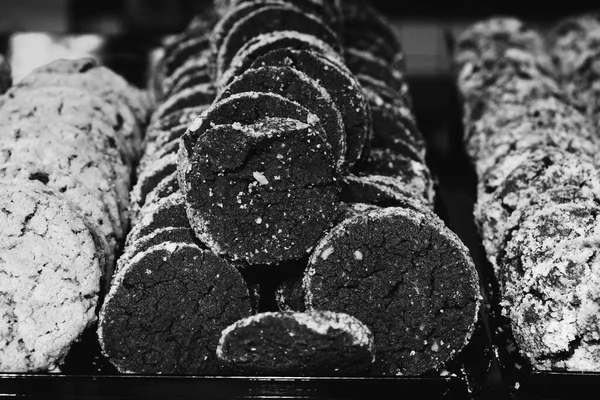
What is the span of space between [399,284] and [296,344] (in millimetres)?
391

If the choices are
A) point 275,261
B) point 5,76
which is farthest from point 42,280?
point 5,76

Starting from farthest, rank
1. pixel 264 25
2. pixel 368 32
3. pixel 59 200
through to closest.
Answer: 1. pixel 368 32
2. pixel 264 25
3. pixel 59 200

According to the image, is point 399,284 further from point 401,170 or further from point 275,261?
point 401,170

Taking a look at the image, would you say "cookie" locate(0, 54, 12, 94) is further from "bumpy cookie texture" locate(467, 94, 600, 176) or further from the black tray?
"bumpy cookie texture" locate(467, 94, 600, 176)

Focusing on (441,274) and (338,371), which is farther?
(441,274)

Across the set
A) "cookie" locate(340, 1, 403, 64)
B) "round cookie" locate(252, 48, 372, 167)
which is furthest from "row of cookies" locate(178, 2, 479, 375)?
"cookie" locate(340, 1, 403, 64)

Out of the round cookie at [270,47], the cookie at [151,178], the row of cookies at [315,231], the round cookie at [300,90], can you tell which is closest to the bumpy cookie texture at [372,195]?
the round cookie at [300,90]

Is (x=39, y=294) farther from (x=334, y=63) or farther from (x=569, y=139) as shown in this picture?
(x=569, y=139)

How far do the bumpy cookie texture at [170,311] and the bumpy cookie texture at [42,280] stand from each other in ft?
0.55

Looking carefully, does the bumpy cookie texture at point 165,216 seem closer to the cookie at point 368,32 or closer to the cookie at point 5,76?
the cookie at point 5,76

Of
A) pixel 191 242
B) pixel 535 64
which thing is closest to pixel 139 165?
pixel 191 242

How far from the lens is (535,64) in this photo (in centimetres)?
399

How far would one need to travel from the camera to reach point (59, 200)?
2.38 meters

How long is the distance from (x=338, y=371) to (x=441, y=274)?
1.36 ft
